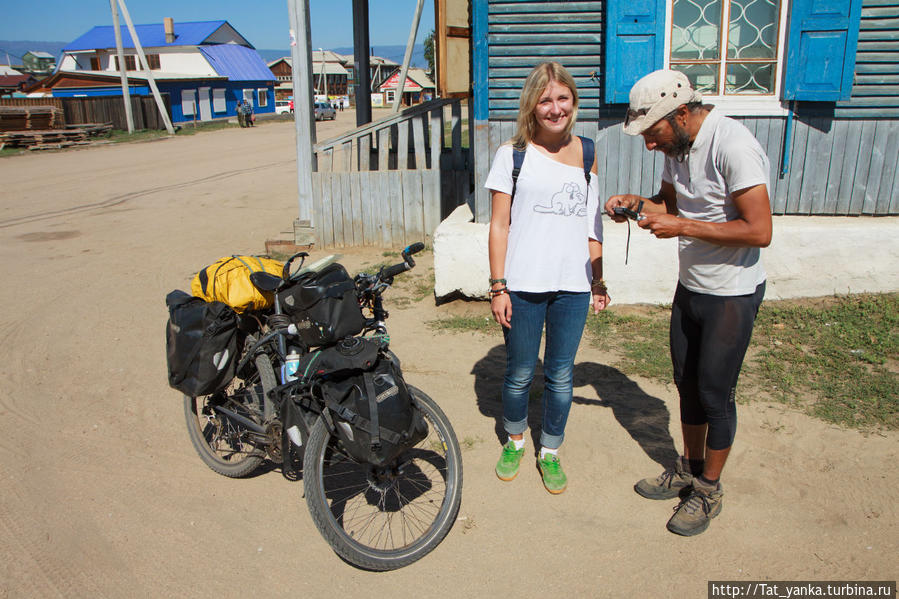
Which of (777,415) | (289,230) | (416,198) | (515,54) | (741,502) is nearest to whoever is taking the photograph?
(741,502)

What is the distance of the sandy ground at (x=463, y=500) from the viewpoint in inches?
112

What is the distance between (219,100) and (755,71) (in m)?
42.5

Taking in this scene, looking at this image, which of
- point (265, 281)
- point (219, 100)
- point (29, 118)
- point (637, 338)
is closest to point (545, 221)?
point (265, 281)

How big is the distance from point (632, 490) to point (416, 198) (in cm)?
563

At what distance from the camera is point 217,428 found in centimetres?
368

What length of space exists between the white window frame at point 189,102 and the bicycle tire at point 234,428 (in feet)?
130

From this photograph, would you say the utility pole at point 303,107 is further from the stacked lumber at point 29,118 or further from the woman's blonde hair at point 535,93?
the stacked lumber at point 29,118

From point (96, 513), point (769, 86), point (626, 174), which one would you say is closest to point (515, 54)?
point (626, 174)

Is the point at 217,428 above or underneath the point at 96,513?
above

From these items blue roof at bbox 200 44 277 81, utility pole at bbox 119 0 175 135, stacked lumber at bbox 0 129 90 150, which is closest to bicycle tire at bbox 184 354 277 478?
stacked lumber at bbox 0 129 90 150

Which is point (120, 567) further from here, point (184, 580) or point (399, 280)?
point (399, 280)

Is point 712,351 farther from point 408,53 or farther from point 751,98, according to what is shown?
point 408,53

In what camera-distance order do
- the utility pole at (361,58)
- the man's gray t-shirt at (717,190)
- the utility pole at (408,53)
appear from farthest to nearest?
the utility pole at (408,53), the utility pole at (361,58), the man's gray t-shirt at (717,190)

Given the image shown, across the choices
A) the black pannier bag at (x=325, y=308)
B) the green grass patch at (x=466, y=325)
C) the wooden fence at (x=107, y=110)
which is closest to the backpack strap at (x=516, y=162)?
the black pannier bag at (x=325, y=308)
